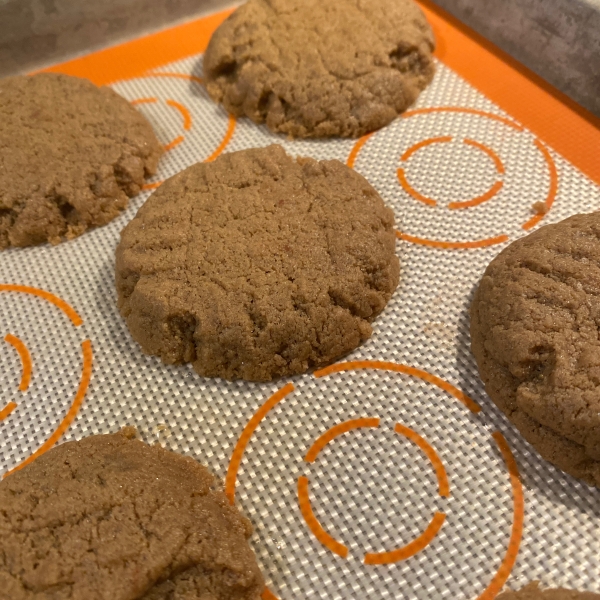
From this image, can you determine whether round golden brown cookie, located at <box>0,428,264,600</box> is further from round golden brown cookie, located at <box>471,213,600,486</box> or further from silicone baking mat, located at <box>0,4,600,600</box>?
round golden brown cookie, located at <box>471,213,600,486</box>

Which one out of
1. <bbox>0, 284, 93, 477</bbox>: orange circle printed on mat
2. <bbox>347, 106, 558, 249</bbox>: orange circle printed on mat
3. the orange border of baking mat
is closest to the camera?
<bbox>0, 284, 93, 477</bbox>: orange circle printed on mat

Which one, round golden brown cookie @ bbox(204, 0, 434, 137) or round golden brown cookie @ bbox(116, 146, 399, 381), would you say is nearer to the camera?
round golden brown cookie @ bbox(116, 146, 399, 381)

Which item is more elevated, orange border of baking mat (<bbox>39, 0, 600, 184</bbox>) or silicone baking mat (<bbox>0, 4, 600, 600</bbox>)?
orange border of baking mat (<bbox>39, 0, 600, 184</bbox>)

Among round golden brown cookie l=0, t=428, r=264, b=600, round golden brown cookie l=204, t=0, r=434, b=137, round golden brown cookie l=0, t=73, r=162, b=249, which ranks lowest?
round golden brown cookie l=0, t=428, r=264, b=600

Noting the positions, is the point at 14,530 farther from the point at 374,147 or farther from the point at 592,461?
the point at 374,147

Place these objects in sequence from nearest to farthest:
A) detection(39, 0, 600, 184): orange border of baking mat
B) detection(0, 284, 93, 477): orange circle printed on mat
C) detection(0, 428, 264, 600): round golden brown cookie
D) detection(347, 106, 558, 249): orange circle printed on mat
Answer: detection(0, 428, 264, 600): round golden brown cookie < detection(0, 284, 93, 477): orange circle printed on mat < detection(347, 106, 558, 249): orange circle printed on mat < detection(39, 0, 600, 184): orange border of baking mat


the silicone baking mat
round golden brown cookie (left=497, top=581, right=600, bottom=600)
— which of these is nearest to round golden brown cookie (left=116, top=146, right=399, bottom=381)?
the silicone baking mat
